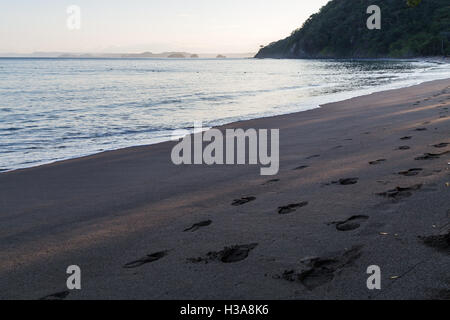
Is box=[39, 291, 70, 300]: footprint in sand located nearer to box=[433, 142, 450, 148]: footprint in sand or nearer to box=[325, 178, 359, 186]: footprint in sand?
box=[325, 178, 359, 186]: footprint in sand

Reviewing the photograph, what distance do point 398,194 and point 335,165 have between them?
6.21 ft

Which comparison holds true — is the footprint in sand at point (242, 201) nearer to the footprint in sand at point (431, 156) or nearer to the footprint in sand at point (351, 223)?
the footprint in sand at point (351, 223)

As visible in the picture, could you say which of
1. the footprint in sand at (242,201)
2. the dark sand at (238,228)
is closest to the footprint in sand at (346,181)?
the dark sand at (238,228)

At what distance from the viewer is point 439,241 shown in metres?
3.39

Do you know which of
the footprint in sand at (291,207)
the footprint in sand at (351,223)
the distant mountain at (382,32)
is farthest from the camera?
the distant mountain at (382,32)

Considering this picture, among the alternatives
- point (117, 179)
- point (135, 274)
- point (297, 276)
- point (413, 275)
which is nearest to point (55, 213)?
point (117, 179)

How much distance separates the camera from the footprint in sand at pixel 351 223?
154 inches

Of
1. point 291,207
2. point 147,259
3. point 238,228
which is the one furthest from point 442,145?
point 147,259

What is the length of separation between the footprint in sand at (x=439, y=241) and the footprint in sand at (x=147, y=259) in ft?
7.33

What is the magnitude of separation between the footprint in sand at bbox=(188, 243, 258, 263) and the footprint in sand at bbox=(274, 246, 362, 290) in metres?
0.50

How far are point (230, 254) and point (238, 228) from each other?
615 mm

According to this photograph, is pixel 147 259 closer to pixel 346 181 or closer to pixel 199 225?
pixel 199 225

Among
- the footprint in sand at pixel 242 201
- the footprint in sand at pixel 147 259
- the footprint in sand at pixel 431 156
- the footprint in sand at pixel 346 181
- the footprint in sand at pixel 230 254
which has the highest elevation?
the footprint in sand at pixel 431 156
